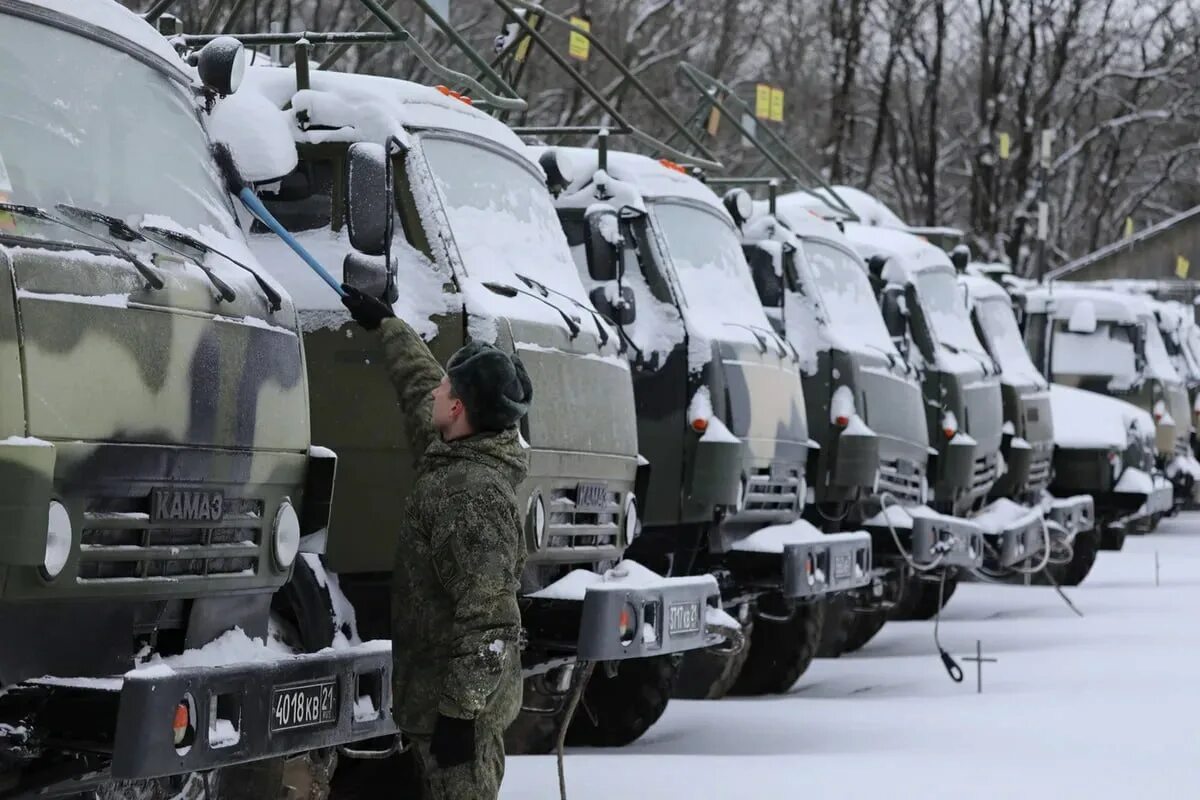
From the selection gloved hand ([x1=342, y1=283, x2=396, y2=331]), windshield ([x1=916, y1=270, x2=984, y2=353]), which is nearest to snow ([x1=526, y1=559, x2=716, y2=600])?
gloved hand ([x1=342, y1=283, x2=396, y2=331])

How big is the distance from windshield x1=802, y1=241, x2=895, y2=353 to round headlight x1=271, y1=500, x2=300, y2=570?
7857mm

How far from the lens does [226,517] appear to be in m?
6.02

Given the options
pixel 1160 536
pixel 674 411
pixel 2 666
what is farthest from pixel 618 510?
pixel 1160 536

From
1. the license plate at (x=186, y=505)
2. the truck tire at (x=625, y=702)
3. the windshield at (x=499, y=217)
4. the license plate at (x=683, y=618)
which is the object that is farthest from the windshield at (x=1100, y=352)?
the license plate at (x=186, y=505)

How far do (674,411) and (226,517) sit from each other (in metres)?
5.16

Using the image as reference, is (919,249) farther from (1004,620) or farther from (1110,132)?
(1110,132)

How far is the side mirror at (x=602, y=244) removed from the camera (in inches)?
405

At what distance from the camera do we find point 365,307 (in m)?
7.01

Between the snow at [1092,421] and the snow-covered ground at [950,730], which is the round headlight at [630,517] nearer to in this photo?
the snow-covered ground at [950,730]

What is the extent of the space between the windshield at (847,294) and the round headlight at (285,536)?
786cm

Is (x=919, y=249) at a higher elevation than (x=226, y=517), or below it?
higher

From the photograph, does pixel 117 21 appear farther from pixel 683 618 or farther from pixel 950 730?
pixel 950 730

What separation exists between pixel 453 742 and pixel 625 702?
519cm

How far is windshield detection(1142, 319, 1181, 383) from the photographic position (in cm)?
2423
